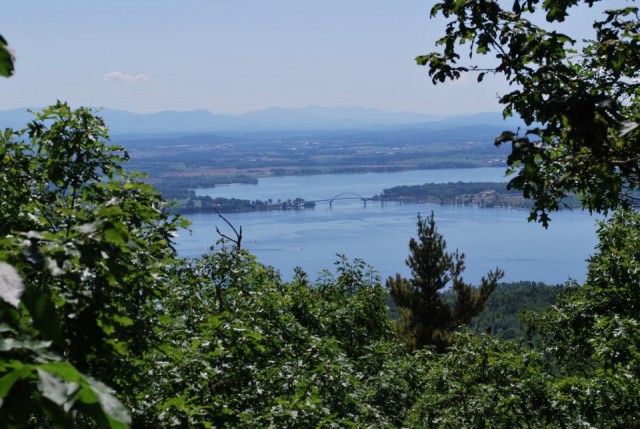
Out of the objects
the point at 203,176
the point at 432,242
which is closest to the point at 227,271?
the point at 432,242

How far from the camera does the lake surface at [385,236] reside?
7638cm

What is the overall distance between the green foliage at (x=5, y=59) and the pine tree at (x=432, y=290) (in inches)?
792

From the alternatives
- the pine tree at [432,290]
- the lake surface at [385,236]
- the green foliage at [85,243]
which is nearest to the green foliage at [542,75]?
the green foliage at [85,243]

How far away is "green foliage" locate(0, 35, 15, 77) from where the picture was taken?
1150 millimetres

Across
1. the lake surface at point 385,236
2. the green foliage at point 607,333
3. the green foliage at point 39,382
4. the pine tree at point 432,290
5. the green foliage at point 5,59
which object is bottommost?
the lake surface at point 385,236

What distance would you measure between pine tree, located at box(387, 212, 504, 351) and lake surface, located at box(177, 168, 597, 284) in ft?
126

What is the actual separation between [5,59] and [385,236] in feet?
313

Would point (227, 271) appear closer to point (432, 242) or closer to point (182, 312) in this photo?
point (182, 312)

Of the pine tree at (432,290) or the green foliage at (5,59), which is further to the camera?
the pine tree at (432,290)

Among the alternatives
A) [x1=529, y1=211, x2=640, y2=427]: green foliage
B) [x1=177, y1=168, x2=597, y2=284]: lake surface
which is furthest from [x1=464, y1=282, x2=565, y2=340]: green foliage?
[x1=529, y1=211, x2=640, y2=427]: green foliage

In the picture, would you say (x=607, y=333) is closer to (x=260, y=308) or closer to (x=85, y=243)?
(x=260, y=308)

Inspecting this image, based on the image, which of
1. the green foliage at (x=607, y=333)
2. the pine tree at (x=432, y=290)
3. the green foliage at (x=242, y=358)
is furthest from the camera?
the pine tree at (x=432, y=290)

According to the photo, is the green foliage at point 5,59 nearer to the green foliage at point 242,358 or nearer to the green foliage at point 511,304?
the green foliage at point 242,358

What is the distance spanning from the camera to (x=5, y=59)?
3.78 feet
